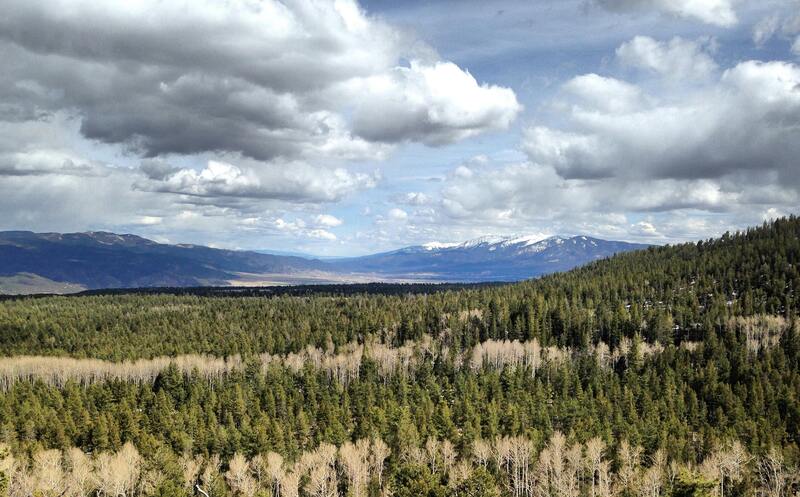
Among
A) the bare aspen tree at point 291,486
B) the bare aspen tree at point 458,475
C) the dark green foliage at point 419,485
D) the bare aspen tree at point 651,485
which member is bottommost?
the bare aspen tree at point 291,486

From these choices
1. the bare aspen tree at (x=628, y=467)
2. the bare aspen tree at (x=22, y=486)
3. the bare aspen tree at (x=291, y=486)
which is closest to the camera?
the bare aspen tree at (x=22, y=486)

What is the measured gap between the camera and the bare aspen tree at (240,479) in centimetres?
8869

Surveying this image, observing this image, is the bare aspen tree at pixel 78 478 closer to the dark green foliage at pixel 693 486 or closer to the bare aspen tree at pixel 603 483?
the bare aspen tree at pixel 603 483

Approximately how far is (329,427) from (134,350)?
10862cm

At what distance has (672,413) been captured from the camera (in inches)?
4980

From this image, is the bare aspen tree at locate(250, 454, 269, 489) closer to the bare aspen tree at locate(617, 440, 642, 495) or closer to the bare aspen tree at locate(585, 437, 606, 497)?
the bare aspen tree at locate(585, 437, 606, 497)

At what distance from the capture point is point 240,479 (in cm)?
8975

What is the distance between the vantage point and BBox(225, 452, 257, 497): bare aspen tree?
88.7 m

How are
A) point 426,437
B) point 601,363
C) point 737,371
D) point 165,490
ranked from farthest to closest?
point 601,363, point 737,371, point 426,437, point 165,490

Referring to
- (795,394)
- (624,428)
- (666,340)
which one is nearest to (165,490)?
(624,428)

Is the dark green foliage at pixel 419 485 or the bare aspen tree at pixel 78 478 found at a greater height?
the dark green foliage at pixel 419 485

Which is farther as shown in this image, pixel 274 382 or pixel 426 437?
pixel 274 382

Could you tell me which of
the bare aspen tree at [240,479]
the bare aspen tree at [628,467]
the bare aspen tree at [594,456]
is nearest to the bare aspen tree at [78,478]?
the bare aspen tree at [240,479]

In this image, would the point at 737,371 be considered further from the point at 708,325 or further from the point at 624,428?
the point at 624,428
